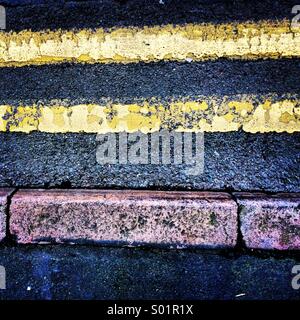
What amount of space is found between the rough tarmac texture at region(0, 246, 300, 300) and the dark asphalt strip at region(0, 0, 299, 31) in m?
1.12

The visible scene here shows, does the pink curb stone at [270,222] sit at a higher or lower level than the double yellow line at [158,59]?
lower

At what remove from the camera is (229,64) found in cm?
131

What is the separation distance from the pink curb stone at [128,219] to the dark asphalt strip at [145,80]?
0.52 metres

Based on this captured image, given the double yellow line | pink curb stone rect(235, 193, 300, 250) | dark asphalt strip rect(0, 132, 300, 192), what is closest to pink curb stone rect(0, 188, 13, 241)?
dark asphalt strip rect(0, 132, 300, 192)

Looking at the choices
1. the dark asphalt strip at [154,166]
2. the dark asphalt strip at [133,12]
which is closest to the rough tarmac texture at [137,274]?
the dark asphalt strip at [154,166]

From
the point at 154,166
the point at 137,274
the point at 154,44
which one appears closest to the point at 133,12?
the point at 154,44

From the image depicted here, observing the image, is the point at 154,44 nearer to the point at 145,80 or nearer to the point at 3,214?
the point at 145,80

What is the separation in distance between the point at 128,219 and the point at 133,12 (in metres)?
1.03

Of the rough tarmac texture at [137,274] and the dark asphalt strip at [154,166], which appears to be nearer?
the rough tarmac texture at [137,274]

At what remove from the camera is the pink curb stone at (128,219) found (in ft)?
3.76

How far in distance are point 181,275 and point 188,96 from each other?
0.85 meters

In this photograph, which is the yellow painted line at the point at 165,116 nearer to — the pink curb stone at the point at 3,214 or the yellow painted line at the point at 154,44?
the yellow painted line at the point at 154,44

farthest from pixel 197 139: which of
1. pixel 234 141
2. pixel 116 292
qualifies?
pixel 116 292

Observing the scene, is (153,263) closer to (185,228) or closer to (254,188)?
(185,228)
